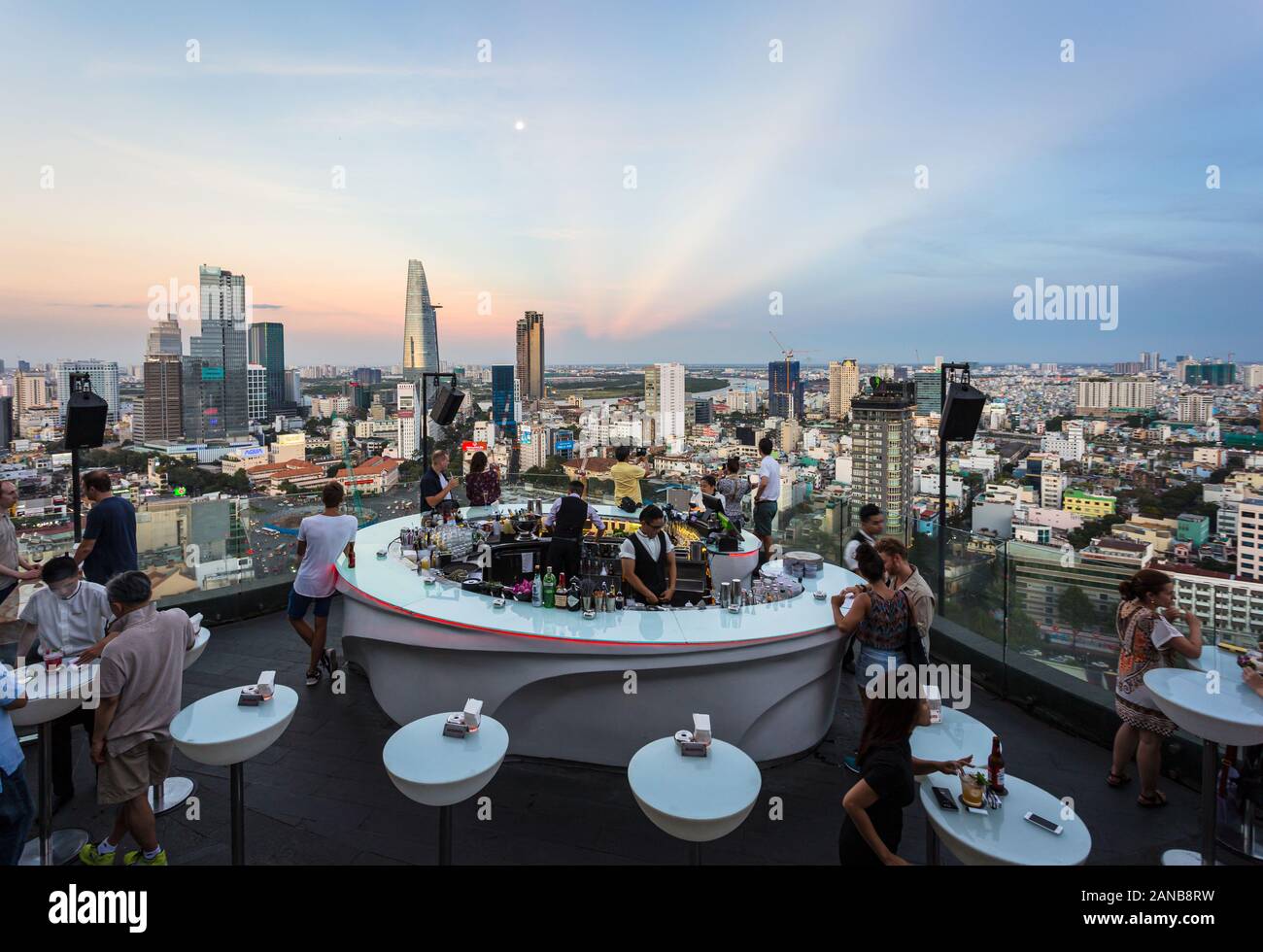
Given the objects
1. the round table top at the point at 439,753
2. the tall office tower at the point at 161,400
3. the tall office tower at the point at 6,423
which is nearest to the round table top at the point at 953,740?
the round table top at the point at 439,753

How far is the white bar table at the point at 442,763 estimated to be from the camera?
2.20 metres

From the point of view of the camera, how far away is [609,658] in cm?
326

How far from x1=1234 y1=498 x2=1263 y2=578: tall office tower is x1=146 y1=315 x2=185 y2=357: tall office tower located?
48.7ft

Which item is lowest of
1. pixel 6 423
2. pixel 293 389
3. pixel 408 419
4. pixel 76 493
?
pixel 76 493

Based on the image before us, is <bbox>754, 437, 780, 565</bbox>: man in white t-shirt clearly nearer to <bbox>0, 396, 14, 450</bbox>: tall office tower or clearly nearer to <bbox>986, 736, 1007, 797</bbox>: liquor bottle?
<bbox>986, 736, 1007, 797</bbox>: liquor bottle

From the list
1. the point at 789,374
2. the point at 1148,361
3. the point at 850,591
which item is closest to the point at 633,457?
the point at 850,591

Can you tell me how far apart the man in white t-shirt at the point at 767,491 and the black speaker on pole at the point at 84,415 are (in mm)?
6231

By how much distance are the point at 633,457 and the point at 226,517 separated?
4645mm

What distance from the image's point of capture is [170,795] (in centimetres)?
Result: 329

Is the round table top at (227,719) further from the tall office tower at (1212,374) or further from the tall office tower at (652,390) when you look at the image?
the tall office tower at (1212,374)

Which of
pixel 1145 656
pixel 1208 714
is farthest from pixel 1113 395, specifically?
pixel 1208 714

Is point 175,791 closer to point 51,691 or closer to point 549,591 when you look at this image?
point 51,691

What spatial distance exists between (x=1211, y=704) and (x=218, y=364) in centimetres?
1427

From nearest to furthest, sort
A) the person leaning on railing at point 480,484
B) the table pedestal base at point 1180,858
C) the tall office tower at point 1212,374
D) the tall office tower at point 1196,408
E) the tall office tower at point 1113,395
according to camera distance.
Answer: the table pedestal base at point 1180,858, the person leaning on railing at point 480,484, the tall office tower at point 1196,408, the tall office tower at point 1212,374, the tall office tower at point 1113,395
